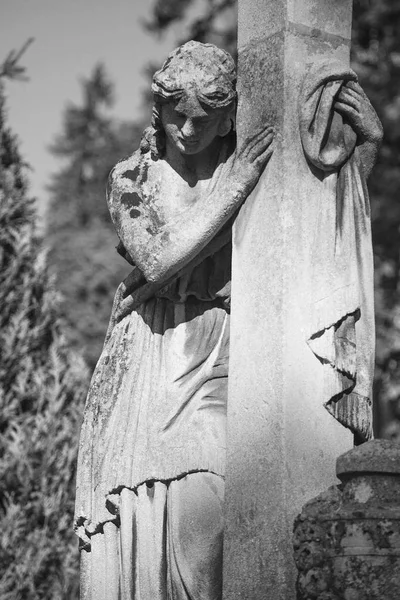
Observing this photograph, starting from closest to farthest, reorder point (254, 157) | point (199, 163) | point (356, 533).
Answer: point (356, 533), point (254, 157), point (199, 163)

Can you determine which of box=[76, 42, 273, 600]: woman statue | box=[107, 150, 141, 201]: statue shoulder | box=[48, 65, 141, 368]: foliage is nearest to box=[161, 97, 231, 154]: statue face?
box=[76, 42, 273, 600]: woman statue

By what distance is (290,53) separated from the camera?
22.0 ft

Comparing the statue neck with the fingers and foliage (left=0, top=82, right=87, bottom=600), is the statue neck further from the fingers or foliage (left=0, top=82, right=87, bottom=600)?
foliage (left=0, top=82, right=87, bottom=600)

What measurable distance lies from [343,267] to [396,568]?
1728mm

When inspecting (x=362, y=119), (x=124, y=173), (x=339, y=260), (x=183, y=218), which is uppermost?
(x=124, y=173)

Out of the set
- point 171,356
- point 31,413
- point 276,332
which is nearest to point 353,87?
point 276,332

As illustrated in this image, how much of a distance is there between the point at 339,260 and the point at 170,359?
1.06 metres

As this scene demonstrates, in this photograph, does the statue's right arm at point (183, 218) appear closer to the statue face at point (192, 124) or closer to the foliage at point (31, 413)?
the statue face at point (192, 124)

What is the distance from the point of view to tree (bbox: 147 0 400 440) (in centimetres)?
2511

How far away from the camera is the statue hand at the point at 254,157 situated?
6.73 metres

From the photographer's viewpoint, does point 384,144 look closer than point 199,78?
No

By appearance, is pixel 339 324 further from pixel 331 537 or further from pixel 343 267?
pixel 331 537

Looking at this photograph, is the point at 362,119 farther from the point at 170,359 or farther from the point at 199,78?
the point at 170,359

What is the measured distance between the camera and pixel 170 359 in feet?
23.5
